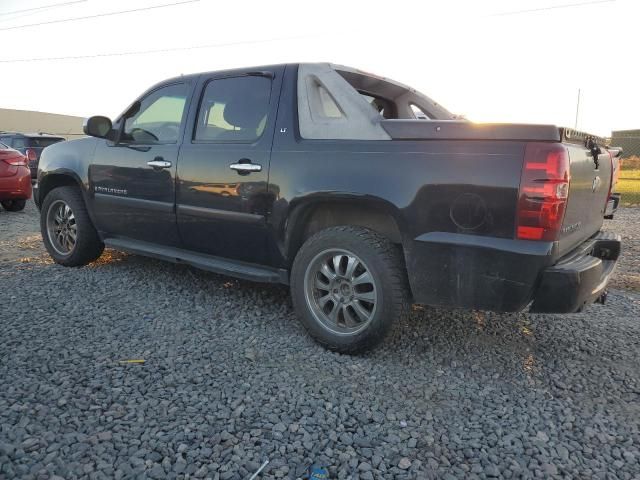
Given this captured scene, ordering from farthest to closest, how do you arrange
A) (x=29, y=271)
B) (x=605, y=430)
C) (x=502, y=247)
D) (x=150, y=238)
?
1. (x=29, y=271)
2. (x=150, y=238)
3. (x=502, y=247)
4. (x=605, y=430)

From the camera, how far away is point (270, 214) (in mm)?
3436

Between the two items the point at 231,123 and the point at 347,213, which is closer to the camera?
the point at 347,213

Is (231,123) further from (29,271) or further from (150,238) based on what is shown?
(29,271)

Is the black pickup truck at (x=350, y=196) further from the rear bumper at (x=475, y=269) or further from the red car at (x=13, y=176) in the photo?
the red car at (x=13, y=176)

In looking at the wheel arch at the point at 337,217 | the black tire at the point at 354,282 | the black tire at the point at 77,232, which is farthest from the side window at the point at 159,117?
the black tire at the point at 354,282

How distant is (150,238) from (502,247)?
3.05m

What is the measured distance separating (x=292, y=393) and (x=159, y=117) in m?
2.88

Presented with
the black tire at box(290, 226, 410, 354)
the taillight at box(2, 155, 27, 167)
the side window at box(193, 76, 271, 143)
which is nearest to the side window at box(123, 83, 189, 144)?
the side window at box(193, 76, 271, 143)

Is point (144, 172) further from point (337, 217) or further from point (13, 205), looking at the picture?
point (13, 205)

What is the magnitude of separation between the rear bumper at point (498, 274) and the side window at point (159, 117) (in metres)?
2.41

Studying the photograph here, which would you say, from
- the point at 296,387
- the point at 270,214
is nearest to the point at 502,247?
the point at 296,387

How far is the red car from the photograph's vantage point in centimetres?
892

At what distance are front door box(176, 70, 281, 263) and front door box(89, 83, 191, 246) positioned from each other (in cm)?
17

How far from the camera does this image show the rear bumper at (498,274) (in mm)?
2559
